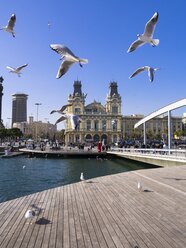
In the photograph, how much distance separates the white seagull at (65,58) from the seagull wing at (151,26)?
274 cm

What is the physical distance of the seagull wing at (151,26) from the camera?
979 centimetres

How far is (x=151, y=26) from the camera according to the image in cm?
1011

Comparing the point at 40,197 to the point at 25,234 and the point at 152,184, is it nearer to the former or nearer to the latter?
the point at 25,234

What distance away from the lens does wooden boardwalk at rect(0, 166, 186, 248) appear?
5.99m

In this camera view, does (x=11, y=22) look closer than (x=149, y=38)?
Yes

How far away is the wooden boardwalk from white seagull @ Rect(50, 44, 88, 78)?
4.10 metres

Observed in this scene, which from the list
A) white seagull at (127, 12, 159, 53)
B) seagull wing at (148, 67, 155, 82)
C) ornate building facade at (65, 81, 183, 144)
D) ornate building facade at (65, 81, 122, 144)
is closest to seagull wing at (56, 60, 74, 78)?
white seagull at (127, 12, 159, 53)

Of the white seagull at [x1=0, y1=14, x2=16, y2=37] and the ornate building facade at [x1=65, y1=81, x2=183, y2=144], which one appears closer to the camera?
the white seagull at [x1=0, y1=14, x2=16, y2=37]

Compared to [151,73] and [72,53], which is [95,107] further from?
[72,53]

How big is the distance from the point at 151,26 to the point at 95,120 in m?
126

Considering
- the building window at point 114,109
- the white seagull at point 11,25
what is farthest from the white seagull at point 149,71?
the building window at point 114,109

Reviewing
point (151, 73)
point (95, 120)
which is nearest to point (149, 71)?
point (151, 73)

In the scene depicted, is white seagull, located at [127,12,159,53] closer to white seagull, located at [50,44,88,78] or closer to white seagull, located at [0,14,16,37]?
white seagull, located at [50,44,88,78]

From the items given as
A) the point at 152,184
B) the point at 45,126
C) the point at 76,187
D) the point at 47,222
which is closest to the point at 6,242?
the point at 47,222
